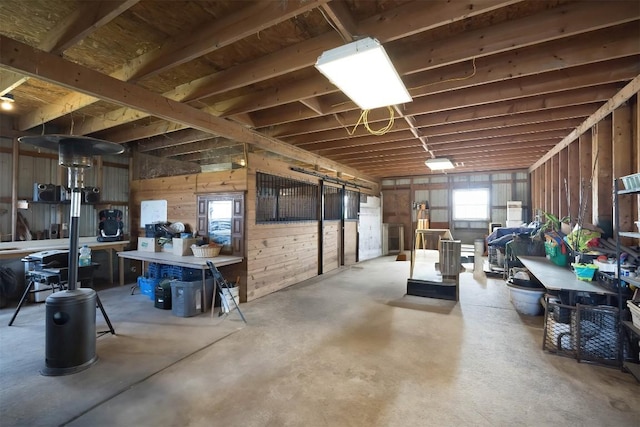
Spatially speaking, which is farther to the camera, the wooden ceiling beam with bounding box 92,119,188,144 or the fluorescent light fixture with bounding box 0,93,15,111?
the wooden ceiling beam with bounding box 92,119,188,144

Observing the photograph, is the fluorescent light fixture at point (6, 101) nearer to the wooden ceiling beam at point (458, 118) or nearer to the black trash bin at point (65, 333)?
the black trash bin at point (65, 333)

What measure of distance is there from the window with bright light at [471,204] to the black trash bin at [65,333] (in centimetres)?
987

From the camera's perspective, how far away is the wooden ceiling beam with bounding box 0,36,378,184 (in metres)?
2.25

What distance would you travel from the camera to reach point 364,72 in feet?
7.49

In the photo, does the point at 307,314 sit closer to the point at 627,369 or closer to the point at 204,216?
the point at 204,216

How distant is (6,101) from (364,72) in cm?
467

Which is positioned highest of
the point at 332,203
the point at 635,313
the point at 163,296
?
the point at 332,203

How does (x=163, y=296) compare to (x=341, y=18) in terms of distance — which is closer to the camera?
(x=341, y=18)

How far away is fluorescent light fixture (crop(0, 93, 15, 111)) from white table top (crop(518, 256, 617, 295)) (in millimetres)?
6468

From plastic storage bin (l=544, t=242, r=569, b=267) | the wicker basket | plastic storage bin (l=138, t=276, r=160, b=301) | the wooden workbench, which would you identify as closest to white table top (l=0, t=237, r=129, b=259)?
the wooden workbench

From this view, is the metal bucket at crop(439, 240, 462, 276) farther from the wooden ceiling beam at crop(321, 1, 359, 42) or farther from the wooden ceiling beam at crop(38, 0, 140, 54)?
the wooden ceiling beam at crop(38, 0, 140, 54)

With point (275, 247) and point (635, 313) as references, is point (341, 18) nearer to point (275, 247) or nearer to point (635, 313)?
point (635, 313)

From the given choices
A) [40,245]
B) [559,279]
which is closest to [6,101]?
[40,245]

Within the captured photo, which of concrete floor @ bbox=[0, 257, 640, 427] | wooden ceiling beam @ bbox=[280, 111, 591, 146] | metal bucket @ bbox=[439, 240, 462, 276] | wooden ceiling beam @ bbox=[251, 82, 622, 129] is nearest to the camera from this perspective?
concrete floor @ bbox=[0, 257, 640, 427]
